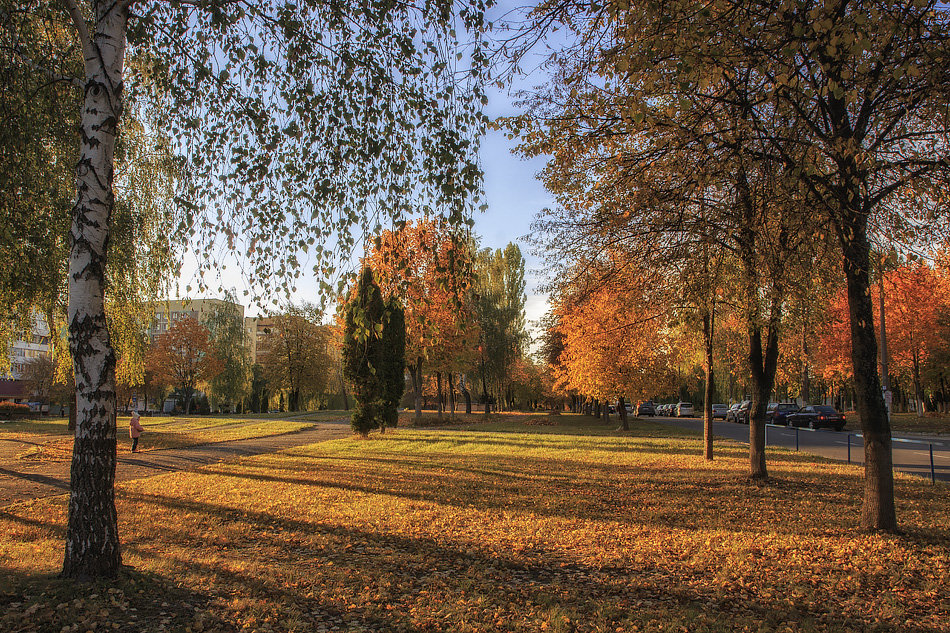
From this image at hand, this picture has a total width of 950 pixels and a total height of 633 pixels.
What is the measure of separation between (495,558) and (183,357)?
5109 cm

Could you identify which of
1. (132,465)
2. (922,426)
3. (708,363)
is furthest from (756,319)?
(922,426)

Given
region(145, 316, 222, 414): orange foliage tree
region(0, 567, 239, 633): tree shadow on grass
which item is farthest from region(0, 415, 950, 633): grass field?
region(145, 316, 222, 414): orange foliage tree

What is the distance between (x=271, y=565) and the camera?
5820mm

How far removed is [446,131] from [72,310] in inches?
142

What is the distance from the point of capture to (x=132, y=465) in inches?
581

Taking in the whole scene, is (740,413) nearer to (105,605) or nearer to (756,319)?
(756,319)

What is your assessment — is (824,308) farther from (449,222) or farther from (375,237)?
(375,237)

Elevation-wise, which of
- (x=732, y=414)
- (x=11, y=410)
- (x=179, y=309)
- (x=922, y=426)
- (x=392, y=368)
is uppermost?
(x=179, y=309)

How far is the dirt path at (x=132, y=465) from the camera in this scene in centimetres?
1095

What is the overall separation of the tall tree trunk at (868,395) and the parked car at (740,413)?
36.5 m

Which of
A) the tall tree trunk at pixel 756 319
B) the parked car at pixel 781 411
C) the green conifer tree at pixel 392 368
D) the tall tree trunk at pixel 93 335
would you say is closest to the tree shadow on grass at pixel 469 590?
the tall tree trunk at pixel 93 335

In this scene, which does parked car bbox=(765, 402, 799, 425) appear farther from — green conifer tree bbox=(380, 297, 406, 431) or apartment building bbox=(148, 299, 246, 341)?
apartment building bbox=(148, 299, 246, 341)

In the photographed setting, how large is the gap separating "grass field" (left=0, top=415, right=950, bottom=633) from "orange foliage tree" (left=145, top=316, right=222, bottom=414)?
41.8 metres

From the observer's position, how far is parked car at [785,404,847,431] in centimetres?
3195
